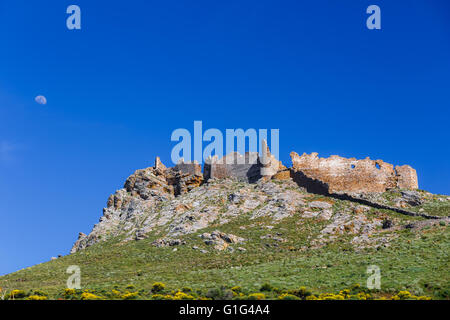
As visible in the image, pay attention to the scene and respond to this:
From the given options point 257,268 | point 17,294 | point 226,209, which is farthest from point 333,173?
point 17,294

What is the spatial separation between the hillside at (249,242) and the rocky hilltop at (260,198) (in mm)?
223

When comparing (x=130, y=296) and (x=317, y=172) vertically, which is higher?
(x=317, y=172)

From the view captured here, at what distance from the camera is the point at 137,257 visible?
47.4m

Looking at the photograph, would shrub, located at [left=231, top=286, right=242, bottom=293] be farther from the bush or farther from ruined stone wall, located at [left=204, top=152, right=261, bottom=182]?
ruined stone wall, located at [left=204, top=152, right=261, bottom=182]

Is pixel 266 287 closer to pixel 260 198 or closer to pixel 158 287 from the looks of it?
pixel 158 287

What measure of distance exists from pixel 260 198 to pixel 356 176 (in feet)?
48.4

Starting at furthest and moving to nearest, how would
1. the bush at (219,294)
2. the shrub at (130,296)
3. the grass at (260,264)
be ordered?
the grass at (260,264), the bush at (219,294), the shrub at (130,296)

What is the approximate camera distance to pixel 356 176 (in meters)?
62.6

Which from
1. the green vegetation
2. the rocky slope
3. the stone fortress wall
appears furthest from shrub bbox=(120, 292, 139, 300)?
the stone fortress wall

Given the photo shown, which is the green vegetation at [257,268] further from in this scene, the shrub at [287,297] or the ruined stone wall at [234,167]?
the ruined stone wall at [234,167]

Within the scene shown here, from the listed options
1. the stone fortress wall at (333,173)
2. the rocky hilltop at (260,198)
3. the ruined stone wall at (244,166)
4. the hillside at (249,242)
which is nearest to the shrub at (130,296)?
the hillside at (249,242)

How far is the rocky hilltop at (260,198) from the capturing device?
167 feet

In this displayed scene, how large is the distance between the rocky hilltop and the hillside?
22 cm
